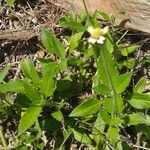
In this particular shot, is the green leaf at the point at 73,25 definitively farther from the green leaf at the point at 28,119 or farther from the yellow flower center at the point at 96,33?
the yellow flower center at the point at 96,33

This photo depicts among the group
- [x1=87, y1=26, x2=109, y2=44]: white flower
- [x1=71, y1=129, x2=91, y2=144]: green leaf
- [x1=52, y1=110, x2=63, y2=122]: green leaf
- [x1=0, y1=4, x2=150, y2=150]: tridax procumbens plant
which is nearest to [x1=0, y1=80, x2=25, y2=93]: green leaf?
[x1=0, y1=4, x2=150, y2=150]: tridax procumbens plant

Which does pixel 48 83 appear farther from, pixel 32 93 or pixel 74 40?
pixel 74 40

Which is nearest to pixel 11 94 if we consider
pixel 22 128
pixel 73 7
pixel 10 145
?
pixel 10 145

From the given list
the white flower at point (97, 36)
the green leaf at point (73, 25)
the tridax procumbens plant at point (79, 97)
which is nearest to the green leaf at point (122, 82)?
the tridax procumbens plant at point (79, 97)

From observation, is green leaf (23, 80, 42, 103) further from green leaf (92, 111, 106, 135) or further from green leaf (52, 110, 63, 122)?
green leaf (92, 111, 106, 135)

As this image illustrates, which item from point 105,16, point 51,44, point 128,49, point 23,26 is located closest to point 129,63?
point 128,49
